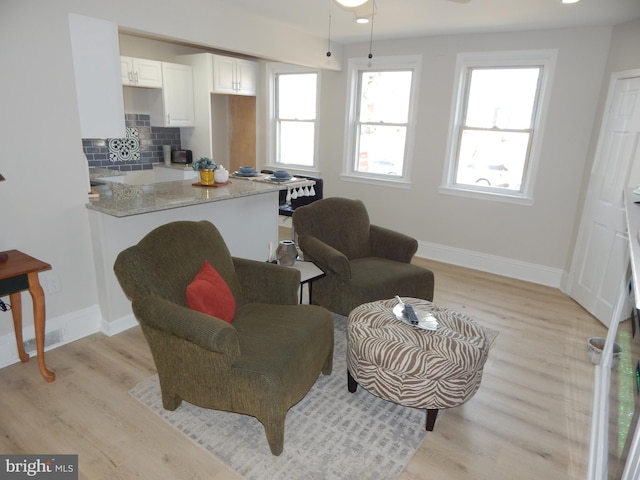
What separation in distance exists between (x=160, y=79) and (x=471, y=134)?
3.64 metres

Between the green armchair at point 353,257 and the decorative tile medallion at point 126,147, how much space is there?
294 cm

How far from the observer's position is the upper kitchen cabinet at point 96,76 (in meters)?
2.58

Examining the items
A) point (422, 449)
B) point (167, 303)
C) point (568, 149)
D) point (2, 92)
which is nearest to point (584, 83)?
point (568, 149)

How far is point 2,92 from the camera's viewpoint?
89.4 inches

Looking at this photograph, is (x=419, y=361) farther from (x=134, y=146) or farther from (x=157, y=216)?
(x=134, y=146)

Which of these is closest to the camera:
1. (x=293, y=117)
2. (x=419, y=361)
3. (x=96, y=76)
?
(x=419, y=361)

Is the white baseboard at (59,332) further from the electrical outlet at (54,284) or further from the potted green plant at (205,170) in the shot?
the potted green plant at (205,170)

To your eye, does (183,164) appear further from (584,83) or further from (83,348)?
(584,83)

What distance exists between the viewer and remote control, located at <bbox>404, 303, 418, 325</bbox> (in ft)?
7.26

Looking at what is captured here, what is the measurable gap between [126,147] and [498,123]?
431 cm

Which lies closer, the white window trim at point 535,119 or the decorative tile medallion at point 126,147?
the white window trim at point 535,119

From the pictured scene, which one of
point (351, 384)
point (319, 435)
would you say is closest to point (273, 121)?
point (351, 384)

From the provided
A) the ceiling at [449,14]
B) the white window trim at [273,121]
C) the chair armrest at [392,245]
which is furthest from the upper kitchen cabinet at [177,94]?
the chair armrest at [392,245]

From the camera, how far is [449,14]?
346cm
